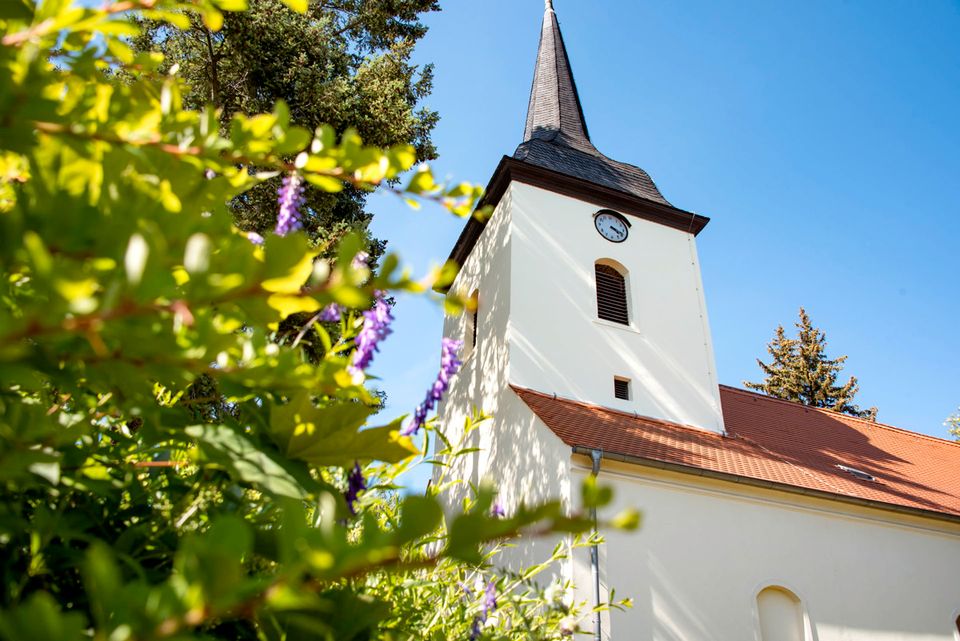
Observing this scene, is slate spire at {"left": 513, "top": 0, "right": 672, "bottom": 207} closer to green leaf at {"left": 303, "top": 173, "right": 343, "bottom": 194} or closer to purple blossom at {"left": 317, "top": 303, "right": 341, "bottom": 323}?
purple blossom at {"left": 317, "top": 303, "right": 341, "bottom": 323}

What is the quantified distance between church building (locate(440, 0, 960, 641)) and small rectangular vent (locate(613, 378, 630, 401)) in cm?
2

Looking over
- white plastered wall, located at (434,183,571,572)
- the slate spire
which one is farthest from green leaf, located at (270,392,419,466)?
the slate spire

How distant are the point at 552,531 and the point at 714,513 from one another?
29.4 feet

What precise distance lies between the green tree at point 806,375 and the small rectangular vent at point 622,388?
69.8 feet

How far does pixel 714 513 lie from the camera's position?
8609mm

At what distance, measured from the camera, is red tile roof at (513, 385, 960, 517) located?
9.16 metres

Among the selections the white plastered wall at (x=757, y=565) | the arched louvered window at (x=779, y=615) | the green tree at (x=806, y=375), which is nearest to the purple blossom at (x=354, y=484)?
the white plastered wall at (x=757, y=565)

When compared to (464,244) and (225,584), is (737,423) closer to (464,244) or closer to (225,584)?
(464,244)

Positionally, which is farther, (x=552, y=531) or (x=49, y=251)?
(x=49, y=251)

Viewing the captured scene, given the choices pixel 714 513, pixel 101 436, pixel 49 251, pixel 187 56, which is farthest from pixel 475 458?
pixel 49 251

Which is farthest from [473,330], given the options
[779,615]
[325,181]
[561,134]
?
[325,181]

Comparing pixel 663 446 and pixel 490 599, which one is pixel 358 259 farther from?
pixel 663 446

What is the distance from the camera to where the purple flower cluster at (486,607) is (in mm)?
1942

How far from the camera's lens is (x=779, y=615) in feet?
27.3
